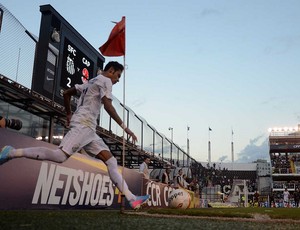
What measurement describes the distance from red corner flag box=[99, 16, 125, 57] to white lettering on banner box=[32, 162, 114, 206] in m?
2.58

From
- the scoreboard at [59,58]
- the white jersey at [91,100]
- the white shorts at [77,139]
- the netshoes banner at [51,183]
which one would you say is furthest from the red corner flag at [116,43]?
the scoreboard at [59,58]

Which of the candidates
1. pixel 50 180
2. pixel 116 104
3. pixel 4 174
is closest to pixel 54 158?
pixel 4 174

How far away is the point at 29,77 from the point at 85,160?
95.1 inches

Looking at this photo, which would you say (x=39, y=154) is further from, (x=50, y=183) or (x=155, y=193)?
(x=155, y=193)

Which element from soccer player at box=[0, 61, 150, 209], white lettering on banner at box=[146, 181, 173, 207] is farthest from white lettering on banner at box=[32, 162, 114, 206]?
white lettering on banner at box=[146, 181, 173, 207]

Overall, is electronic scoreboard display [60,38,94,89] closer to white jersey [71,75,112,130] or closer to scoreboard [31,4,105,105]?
scoreboard [31,4,105,105]

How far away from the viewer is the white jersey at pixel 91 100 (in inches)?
194

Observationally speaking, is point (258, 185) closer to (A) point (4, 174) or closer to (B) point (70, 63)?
(B) point (70, 63)

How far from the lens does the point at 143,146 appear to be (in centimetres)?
1917

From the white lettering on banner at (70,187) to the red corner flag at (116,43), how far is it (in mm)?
2582

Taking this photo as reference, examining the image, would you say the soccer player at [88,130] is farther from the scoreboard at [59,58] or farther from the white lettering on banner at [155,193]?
the white lettering on banner at [155,193]

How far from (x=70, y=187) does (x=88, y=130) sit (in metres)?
3.60

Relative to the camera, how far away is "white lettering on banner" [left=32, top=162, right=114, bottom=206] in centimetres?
709

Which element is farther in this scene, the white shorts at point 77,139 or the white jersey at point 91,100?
the white jersey at point 91,100
